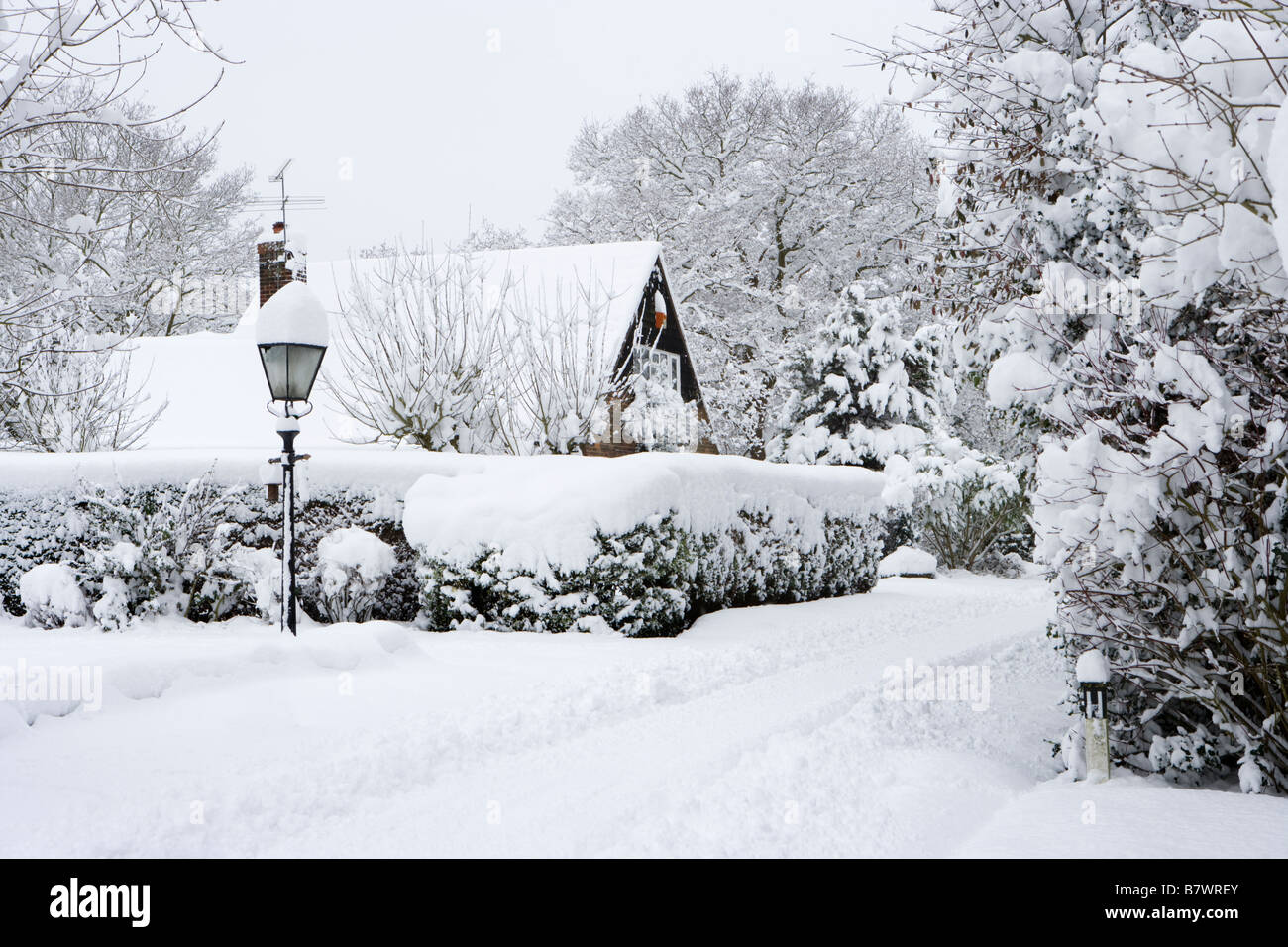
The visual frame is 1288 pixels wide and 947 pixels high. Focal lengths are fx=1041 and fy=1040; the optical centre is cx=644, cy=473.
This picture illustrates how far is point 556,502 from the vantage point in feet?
31.9

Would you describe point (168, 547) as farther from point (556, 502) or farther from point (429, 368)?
point (429, 368)

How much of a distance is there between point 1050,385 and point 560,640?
5.06 m

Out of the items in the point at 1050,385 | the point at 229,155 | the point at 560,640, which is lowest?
the point at 560,640

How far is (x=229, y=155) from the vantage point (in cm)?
3025

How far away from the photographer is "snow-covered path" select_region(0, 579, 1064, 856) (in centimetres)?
417

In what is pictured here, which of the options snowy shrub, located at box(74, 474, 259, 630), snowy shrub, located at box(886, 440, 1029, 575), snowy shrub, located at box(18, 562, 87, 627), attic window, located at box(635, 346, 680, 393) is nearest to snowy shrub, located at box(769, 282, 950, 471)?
snowy shrub, located at box(886, 440, 1029, 575)

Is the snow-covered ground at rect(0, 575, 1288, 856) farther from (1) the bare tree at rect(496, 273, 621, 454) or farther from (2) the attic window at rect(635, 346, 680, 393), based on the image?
(2) the attic window at rect(635, 346, 680, 393)

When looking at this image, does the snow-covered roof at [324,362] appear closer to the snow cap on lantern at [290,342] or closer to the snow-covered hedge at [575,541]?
the snow-covered hedge at [575,541]

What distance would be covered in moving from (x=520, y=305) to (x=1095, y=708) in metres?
13.1

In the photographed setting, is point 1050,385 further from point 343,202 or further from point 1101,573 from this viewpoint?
point 343,202

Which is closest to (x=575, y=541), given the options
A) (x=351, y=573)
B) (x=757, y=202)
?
(x=351, y=573)

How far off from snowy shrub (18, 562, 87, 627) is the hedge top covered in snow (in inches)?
120

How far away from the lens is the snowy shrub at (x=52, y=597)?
9.55 m
